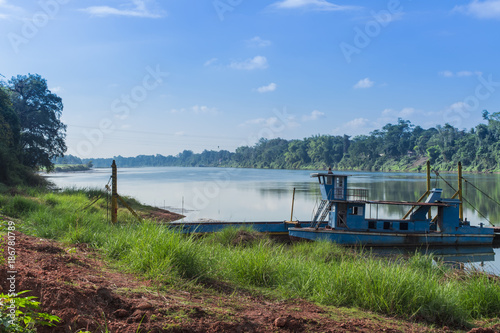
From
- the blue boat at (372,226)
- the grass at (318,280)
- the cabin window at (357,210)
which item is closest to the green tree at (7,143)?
the blue boat at (372,226)

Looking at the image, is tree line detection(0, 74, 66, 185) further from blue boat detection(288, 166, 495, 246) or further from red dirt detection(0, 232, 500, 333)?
red dirt detection(0, 232, 500, 333)

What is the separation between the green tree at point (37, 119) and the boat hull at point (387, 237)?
25.0 metres

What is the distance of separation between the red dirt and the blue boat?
12.8 metres

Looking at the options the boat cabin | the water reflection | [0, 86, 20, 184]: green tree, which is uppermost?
[0, 86, 20, 184]: green tree

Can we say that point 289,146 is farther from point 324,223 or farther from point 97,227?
point 97,227

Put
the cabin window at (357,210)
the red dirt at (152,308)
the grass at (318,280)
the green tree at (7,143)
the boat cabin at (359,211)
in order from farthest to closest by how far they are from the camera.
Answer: the green tree at (7,143) < the cabin window at (357,210) < the boat cabin at (359,211) < the grass at (318,280) < the red dirt at (152,308)

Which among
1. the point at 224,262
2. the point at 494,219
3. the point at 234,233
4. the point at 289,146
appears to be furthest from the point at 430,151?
the point at 224,262

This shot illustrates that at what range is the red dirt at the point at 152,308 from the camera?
3.76 meters

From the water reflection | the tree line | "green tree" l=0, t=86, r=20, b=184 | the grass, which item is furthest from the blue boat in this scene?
the tree line

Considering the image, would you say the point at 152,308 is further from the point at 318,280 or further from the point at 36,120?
the point at 36,120

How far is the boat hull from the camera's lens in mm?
17719

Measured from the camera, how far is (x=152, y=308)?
4.06m

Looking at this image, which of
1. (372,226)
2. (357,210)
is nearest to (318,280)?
(357,210)

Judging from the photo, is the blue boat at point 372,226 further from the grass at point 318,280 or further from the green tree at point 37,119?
the green tree at point 37,119
